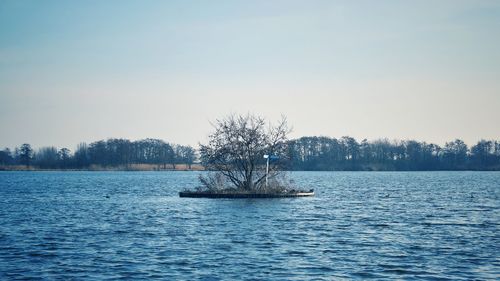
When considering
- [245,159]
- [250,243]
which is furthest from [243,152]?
[250,243]

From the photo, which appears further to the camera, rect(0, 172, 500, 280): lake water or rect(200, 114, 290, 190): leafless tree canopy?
rect(200, 114, 290, 190): leafless tree canopy

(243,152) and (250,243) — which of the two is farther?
(243,152)

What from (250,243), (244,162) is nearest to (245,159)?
(244,162)

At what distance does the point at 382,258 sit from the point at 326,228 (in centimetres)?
1041

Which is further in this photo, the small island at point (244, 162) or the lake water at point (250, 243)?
the small island at point (244, 162)

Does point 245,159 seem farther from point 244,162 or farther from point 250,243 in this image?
point 250,243

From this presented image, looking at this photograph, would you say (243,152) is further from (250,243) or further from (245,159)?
(250,243)

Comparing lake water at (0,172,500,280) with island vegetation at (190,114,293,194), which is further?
island vegetation at (190,114,293,194)

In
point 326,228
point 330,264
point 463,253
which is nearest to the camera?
point 330,264

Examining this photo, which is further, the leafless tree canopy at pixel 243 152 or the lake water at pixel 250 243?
the leafless tree canopy at pixel 243 152

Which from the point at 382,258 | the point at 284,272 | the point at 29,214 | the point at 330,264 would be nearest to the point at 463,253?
the point at 382,258

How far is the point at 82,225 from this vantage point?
38344mm

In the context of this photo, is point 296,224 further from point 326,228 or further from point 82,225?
point 82,225

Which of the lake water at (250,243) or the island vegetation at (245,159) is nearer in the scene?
the lake water at (250,243)
